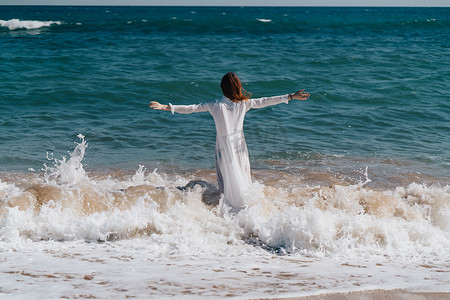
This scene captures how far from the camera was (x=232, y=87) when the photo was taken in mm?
5086

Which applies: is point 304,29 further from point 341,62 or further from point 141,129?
point 141,129

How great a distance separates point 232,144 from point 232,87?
1.99 ft

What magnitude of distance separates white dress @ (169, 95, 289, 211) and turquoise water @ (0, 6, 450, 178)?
2.93 metres

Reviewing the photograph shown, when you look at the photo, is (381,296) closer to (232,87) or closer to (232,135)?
(232,135)

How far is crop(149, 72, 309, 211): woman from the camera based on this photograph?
5164 mm

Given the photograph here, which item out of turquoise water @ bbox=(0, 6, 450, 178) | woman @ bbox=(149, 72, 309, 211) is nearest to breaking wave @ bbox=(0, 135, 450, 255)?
woman @ bbox=(149, 72, 309, 211)

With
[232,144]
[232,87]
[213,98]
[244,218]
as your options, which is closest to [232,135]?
[232,144]

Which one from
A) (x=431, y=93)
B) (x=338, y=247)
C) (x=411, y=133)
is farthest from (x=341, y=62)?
(x=338, y=247)

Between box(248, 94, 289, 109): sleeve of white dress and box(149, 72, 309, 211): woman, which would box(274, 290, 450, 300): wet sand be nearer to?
box(149, 72, 309, 211): woman

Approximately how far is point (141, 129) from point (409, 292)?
711cm

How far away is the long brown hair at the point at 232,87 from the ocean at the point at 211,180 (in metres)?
1.07

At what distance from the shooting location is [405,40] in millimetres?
25953

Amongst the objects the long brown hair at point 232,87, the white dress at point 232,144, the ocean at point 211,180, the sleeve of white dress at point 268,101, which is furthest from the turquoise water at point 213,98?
the long brown hair at point 232,87

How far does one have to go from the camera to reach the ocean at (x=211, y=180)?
14.0ft
